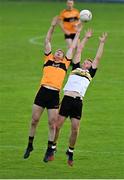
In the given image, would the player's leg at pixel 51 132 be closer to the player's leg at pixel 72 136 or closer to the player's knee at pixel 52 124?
the player's knee at pixel 52 124

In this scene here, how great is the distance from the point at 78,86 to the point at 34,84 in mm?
10951

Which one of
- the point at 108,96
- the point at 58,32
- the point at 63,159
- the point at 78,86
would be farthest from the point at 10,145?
the point at 58,32

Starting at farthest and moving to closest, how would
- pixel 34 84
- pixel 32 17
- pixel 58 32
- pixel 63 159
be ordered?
1. pixel 32 17
2. pixel 58 32
3. pixel 34 84
4. pixel 63 159

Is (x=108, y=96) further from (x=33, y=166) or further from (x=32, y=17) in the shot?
(x=32, y=17)

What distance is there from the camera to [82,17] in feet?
67.4

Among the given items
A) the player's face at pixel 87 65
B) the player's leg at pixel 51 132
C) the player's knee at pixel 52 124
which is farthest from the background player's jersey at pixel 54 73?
the player's knee at pixel 52 124

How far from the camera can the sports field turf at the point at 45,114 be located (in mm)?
19547

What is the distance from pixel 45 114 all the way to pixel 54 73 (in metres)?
6.60

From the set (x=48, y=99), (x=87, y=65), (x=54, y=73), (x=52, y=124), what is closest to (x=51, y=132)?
(x=52, y=124)

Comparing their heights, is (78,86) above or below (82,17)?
below

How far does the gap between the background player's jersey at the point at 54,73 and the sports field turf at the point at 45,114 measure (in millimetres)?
Result: 1902

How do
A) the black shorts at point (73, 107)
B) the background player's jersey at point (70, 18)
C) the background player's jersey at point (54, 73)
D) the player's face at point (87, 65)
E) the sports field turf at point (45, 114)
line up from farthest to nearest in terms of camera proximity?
1. the background player's jersey at point (70, 18)
2. the sports field turf at point (45, 114)
3. the player's face at point (87, 65)
4. the background player's jersey at point (54, 73)
5. the black shorts at point (73, 107)

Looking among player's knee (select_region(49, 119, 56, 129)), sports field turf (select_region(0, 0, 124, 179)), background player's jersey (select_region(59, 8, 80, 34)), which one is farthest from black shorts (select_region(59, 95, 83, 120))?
background player's jersey (select_region(59, 8, 80, 34))

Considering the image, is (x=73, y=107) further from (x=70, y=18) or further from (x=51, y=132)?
(x=70, y=18)
